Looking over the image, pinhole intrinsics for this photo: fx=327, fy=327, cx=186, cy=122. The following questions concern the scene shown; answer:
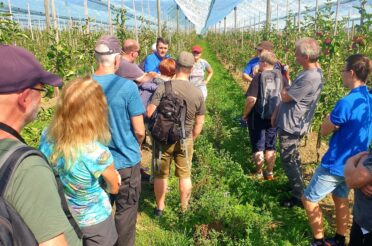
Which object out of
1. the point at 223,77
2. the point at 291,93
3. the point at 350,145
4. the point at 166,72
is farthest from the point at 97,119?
the point at 223,77

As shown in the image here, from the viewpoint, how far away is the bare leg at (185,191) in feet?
11.8

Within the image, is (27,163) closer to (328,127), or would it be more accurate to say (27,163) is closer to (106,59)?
(106,59)

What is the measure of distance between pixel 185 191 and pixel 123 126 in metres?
1.30

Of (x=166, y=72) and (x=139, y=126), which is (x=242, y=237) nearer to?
(x=139, y=126)

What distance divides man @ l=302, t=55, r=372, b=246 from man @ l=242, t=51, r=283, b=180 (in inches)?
59.3

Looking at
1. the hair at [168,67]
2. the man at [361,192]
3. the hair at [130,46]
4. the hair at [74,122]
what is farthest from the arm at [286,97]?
Answer: the hair at [74,122]

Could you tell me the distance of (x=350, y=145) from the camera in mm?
2717

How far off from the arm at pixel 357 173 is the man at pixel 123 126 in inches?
63.1

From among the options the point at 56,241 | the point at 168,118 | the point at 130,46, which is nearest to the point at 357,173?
the point at 56,241

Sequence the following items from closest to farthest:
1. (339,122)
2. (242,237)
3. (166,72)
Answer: (339,122)
(242,237)
(166,72)

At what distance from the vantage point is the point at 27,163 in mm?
1054

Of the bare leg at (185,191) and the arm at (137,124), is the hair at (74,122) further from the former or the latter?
the bare leg at (185,191)

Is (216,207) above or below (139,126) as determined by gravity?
below

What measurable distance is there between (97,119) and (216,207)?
197cm
